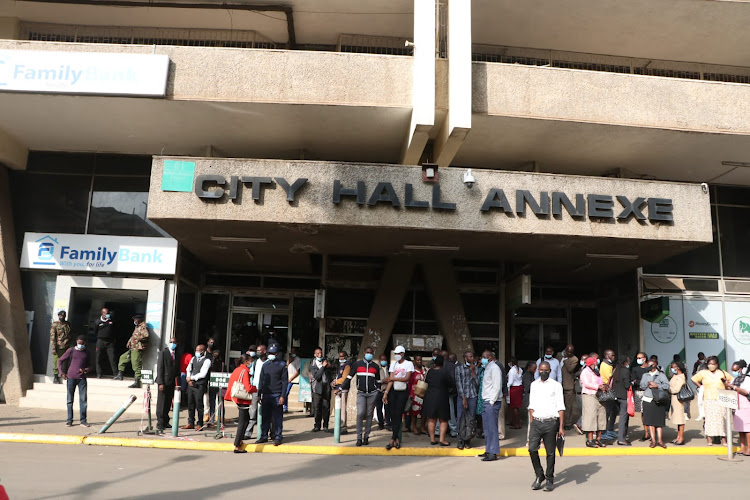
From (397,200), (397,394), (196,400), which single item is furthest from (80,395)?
(397,200)

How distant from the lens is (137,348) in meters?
15.3

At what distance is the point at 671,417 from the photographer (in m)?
11.9

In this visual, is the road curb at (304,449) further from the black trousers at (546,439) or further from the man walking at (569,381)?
the black trousers at (546,439)

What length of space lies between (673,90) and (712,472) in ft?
30.2

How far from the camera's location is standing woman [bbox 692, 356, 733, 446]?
1112 cm

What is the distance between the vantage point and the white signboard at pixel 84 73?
44.4 feet

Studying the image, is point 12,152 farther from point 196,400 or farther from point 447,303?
point 447,303

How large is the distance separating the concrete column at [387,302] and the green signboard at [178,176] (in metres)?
5.77

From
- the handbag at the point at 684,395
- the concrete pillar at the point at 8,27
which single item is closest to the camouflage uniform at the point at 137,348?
the concrete pillar at the point at 8,27

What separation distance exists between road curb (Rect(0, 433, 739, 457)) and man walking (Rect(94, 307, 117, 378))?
457 cm

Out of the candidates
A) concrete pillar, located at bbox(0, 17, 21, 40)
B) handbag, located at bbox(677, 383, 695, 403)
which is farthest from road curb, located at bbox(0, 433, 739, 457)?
concrete pillar, located at bbox(0, 17, 21, 40)

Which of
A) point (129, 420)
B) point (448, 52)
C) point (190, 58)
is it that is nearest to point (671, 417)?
point (448, 52)

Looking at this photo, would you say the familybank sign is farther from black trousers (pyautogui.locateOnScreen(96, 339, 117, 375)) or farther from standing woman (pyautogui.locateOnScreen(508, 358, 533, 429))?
black trousers (pyautogui.locateOnScreen(96, 339, 117, 375))

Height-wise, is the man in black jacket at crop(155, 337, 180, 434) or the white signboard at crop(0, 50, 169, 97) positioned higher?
the white signboard at crop(0, 50, 169, 97)
